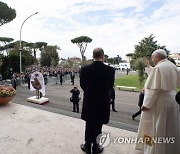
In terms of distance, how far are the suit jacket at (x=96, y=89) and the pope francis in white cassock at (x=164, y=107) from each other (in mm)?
576

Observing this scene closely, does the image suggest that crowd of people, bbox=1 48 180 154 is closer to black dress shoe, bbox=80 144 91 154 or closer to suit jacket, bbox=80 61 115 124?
suit jacket, bbox=80 61 115 124

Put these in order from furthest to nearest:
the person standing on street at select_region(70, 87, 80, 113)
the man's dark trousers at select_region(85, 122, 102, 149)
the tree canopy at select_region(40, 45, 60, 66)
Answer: the tree canopy at select_region(40, 45, 60, 66) → the person standing on street at select_region(70, 87, 80, 113) → the man's dark trousers at select_region(85, 122, 102, 149)

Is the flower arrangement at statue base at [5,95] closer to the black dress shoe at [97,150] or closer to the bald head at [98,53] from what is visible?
the black dress shoe at [97,150]

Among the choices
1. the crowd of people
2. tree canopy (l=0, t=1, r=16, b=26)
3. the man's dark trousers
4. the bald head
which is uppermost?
tree canopy (l=0, t=1, r=16, b=26)

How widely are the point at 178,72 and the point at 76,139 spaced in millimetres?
2131

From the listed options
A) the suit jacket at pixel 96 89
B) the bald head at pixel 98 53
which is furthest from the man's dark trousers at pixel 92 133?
the bald head at pixel 98 53

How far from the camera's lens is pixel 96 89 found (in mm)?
3170

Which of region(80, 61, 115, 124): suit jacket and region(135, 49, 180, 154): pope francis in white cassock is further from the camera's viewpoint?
region(80, 61, 115, 124): suit jacket

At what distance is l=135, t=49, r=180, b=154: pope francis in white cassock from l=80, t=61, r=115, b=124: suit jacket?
22.7 inches

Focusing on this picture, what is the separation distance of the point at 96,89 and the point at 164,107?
0.98m

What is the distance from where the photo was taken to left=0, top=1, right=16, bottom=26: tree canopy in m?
30.2

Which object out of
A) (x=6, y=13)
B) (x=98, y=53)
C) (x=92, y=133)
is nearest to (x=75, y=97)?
(x=92, y=133)

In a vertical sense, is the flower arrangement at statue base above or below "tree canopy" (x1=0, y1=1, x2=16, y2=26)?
below

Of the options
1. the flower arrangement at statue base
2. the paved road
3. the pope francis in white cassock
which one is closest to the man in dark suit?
the pope francis in white cassock
